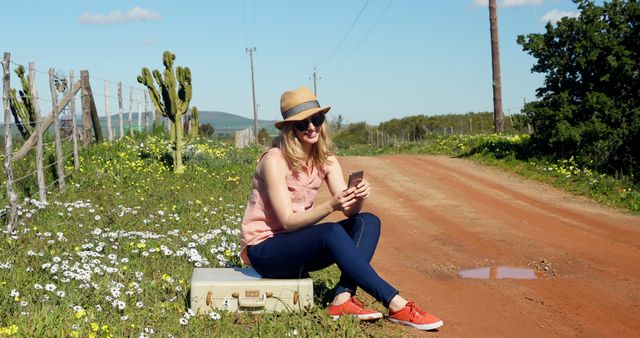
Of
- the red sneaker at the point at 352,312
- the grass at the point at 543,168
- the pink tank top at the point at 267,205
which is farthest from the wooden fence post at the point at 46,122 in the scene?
the red sneaker at the point at 352,312

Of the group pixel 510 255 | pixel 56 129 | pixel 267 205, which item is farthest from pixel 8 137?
pixel 510 255

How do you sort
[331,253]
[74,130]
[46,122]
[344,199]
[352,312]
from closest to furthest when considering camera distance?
[344,199], [331,253], [352,312], [74,130], [46,122]

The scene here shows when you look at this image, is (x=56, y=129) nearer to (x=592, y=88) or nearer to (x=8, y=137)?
(x=8, y=137)

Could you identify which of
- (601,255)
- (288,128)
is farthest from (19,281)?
(601,255)

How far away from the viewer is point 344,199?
491 cm

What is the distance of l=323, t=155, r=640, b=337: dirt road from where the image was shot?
5730mm

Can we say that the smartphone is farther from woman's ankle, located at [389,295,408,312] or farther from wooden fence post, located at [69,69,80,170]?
wooden fence post, located at [69,69,80,170]

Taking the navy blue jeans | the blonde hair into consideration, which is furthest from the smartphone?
the blonde hair

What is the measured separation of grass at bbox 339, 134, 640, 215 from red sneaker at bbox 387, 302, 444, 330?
7.61 meters

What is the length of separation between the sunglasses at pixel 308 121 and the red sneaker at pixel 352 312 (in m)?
1.17

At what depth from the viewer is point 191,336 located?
15.8 feet

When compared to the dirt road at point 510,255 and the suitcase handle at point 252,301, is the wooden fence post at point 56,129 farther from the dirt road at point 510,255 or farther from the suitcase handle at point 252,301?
the suitcase handle at point 252,301

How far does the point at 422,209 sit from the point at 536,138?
6.13 m

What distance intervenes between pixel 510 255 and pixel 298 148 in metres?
3.87
